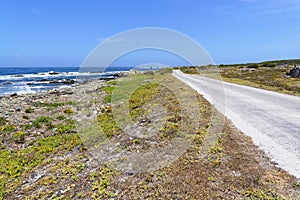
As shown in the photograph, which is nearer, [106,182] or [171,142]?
[106,182]

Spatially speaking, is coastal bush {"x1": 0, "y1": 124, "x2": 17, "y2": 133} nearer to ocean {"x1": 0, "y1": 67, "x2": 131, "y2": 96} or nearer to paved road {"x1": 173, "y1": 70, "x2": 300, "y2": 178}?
ocean {"x1": 0, "y1": 67, "x2": 131, "y2": 96}

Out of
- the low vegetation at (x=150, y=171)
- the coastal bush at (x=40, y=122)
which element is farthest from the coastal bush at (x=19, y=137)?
the coastal bush at (x=40, y=122)

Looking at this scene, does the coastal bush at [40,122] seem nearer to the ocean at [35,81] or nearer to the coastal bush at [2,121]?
the coastal bush at [2,121]

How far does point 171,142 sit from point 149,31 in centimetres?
603

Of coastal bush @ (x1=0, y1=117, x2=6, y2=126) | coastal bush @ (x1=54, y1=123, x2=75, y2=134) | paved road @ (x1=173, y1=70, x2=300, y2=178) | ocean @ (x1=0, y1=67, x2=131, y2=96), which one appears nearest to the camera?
paved road @ (x1=173, y1=70, x2=300, y2=178)

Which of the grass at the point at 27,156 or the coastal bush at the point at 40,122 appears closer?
the grass at the point at 27,156

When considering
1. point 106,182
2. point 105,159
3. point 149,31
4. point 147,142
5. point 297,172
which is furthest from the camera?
point 149,31

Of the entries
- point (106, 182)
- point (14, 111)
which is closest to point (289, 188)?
point (106, 182)

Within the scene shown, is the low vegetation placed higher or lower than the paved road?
lower

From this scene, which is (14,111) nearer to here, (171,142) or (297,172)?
(171,142)

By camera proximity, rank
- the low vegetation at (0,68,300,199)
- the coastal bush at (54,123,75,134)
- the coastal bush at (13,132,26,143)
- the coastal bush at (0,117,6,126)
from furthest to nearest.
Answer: the coastal bush at (0,117,6,126)
the coastal bush at (54,123,75,134)
the coastal bush at (13,132,26,143)
the low vegetation at (0,68,300,199)

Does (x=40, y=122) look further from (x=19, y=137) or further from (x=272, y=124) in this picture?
(x=272, y=124)

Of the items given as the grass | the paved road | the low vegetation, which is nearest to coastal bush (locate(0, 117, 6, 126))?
the low vegetation

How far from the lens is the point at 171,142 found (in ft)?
29.0
